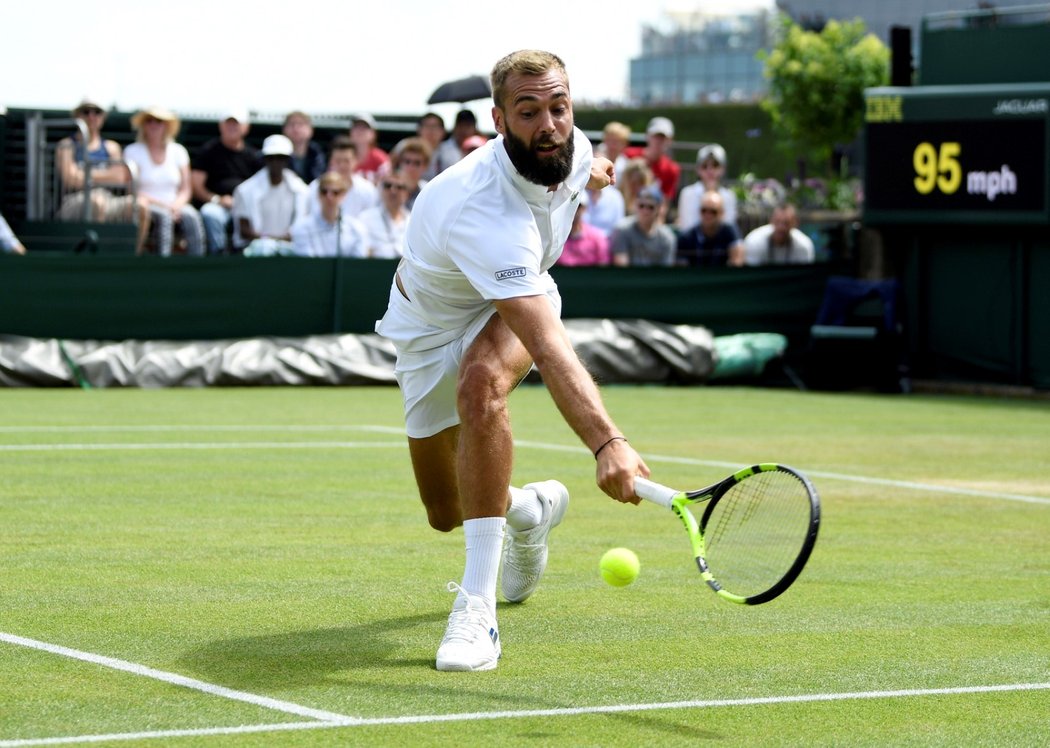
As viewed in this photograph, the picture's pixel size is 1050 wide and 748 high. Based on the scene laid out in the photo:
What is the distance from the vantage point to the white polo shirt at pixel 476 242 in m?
5.20

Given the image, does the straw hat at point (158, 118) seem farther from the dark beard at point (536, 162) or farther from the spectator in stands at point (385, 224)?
the dark beard at point (536, 162)

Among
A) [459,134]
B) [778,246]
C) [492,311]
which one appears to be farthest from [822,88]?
[492,311]

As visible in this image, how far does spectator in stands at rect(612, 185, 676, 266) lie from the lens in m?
18.0

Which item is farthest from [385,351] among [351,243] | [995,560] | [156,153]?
[995,560]

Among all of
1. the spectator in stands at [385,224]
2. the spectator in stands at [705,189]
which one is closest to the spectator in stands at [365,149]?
the spectator in stands at [385,224]

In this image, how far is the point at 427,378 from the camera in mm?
5824

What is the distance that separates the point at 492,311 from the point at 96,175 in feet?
40.9

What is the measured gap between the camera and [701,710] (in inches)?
182

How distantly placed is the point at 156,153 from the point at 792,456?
27.1ft

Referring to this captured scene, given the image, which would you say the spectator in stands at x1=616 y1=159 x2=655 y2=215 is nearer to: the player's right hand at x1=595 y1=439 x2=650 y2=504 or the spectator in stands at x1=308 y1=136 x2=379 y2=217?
the spectator in stands at x1=308 y1=136 x2=379 y2=217

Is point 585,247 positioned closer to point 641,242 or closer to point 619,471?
point 641,242

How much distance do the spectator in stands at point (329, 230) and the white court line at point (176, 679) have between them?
11618mm

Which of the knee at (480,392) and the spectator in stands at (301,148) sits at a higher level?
the spectator in stands at (301,148)

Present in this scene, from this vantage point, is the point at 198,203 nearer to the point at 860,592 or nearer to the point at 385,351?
the point at 385,351
